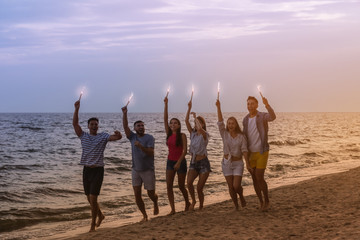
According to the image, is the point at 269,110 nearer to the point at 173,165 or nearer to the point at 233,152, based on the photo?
the point at 233,152

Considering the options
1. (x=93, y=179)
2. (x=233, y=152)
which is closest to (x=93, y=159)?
(x=93, y=179)

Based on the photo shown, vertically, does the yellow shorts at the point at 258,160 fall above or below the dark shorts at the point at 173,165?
above

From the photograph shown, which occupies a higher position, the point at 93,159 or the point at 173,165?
the point at 93,159

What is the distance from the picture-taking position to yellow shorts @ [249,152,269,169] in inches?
332

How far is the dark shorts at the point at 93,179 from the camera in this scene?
27.3 ft

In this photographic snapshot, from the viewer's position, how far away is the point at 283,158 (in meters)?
28.0

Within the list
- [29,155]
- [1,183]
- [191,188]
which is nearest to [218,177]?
[1,183]

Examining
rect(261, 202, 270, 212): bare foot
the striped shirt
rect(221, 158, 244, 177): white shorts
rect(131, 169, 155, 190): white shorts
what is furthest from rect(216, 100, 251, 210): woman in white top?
the striped shirt

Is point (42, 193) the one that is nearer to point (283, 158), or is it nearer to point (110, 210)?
point (110, 210)

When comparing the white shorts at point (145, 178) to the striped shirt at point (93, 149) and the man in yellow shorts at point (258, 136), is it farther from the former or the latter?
the man in yellow shorts at point (258, 136)

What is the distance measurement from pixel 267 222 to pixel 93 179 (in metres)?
3.06

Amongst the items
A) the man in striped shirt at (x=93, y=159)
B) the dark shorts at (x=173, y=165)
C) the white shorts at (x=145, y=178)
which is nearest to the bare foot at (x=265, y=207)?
the dark shorts at (x=173, y=165)

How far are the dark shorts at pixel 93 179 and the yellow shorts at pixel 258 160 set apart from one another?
8.72 ft

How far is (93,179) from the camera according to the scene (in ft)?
27.4
